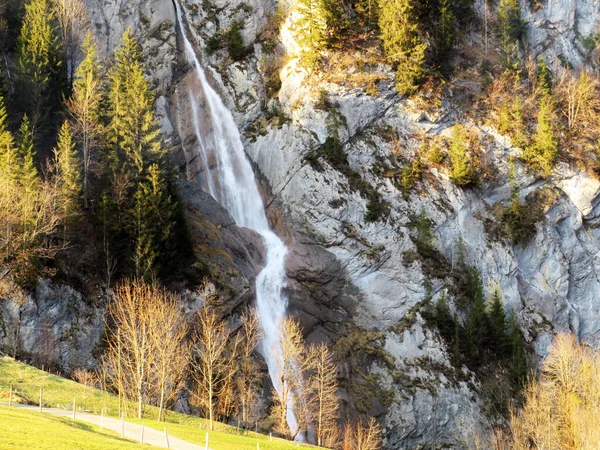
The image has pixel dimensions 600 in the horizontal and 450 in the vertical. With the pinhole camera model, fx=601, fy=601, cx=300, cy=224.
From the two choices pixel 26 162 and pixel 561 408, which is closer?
pixel 26 162

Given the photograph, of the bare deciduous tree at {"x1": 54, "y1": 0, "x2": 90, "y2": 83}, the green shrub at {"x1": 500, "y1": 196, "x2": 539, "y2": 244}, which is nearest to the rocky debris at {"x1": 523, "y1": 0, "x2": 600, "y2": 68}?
the green shrub at {"x1": 500, "y1": 196, "x2": 539, "y2": 244}

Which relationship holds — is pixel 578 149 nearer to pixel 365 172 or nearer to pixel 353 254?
pixel 365 172

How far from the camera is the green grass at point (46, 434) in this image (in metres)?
18.7

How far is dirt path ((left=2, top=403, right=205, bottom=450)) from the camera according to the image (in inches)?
989

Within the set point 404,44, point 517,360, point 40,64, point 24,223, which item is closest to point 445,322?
point 517,360

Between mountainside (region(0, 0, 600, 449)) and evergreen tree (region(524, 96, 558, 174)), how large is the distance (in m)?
0.90

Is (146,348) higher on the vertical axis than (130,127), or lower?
lower

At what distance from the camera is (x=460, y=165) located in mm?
56312

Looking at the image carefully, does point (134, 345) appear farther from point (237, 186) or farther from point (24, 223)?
point (237, 186)

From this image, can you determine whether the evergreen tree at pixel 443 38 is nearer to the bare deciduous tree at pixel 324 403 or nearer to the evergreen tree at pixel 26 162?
the bare deciduous tree at pixel 324 403

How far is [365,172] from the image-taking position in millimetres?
57781

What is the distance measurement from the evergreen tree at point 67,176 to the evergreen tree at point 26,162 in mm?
1589

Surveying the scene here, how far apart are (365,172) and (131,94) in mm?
22749

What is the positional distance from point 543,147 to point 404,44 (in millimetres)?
17281
